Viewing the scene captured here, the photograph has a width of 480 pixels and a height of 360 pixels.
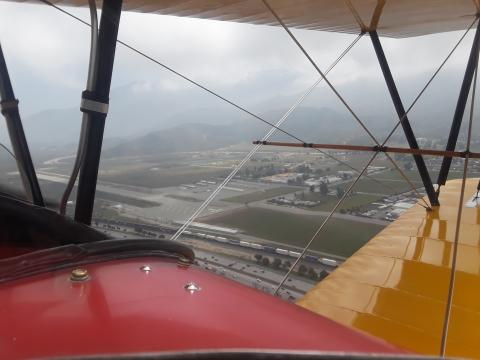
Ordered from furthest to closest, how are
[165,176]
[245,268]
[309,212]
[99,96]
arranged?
[165,176], [309,212], [245,268], [99,96]

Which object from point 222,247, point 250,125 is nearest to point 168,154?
point 250,125

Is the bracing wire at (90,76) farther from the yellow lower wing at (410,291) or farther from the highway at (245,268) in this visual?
the highway at (245,268)

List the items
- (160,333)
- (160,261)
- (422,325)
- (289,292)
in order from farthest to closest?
1. (289,292)
2. (422,325)
3. (160,261)
4. (160,333)

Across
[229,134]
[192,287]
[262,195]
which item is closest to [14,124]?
[192,287]

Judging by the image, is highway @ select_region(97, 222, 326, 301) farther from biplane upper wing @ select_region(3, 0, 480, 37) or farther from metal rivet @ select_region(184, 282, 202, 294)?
metal rivet @ select_region(184, 282, 202, 294)

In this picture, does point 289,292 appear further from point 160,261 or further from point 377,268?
point 160,261

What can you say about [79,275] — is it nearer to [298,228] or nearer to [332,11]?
[332,11]

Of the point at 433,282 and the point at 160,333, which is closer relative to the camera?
the point at 160,333
